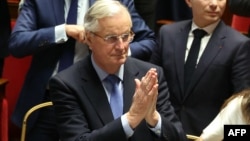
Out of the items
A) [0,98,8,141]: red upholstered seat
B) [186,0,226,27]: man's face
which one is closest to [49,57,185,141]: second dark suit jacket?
[186,0,226,27]: man's face

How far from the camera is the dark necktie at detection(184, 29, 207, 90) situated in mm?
1990

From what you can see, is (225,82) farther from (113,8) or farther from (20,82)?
(20,82)

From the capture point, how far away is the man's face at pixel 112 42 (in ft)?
5.18

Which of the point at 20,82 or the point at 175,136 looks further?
the point at 20,82

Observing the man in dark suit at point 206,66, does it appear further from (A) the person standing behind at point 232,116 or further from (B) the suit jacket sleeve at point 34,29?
(B) the suit jacket sleeve at point 34,29

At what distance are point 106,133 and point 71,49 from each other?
594mm

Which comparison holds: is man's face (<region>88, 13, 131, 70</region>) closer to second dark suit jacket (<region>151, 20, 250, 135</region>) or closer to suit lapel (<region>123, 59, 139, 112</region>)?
suit lapel (<region>123, 59, 139, 112</region>)

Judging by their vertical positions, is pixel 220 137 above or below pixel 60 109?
below

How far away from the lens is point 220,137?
1.58m

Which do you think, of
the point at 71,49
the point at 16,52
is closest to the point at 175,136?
the point at 71,49

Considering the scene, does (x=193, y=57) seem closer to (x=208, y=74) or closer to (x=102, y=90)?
(x=208, y=74)

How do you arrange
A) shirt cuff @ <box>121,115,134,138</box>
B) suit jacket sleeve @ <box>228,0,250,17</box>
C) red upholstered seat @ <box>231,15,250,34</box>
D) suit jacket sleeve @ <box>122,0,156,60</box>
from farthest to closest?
1. red upholstered seat @ <box>231,15,250,34</box>
2. suit jacket sleeve @ <box>122,0,156,60</box>
3. suit jacket sleeve @ <box>228,0,250,17</box>
4. shirt cuff @ <box>121,115,134,138</box>

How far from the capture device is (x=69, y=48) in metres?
1.97

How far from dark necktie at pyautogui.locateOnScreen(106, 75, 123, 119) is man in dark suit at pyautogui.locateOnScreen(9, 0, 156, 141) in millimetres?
319
